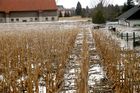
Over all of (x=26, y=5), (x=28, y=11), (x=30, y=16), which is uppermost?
(x=26, y=5)

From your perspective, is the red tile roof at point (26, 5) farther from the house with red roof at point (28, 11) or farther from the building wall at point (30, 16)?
the building wall at point (30, 16)

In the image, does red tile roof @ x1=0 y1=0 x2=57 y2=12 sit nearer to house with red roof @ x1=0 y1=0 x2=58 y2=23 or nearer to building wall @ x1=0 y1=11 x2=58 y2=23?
house with red roof @ x1=0 y1=0 x2=58 y2=23

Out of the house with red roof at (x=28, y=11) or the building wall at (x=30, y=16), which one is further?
the house with red roof at (x=28, y=11)

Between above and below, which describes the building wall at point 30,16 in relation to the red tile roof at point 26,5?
below

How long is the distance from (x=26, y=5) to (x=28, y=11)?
1.30 m

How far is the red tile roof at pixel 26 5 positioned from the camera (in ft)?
204

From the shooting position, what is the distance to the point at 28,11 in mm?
62156

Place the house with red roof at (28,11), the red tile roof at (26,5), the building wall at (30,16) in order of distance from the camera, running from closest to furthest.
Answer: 1. the building wall at (30,16)
2. the house with red roof at (28,11)
3. the red tile roof at (26,5)

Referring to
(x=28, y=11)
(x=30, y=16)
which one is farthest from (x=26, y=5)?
(x=30, y=16)

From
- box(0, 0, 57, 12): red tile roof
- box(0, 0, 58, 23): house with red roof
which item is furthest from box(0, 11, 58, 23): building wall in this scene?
Result: box(0, 0, 57, 12): red tile roof

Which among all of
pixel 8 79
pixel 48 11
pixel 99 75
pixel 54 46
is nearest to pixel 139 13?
pixel 48 11

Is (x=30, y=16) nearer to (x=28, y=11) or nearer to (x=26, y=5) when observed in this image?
(x=28, y=11)

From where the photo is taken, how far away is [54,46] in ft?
46.1

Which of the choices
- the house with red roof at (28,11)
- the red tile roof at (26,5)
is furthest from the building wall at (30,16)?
the red tile roof at (26,5)
